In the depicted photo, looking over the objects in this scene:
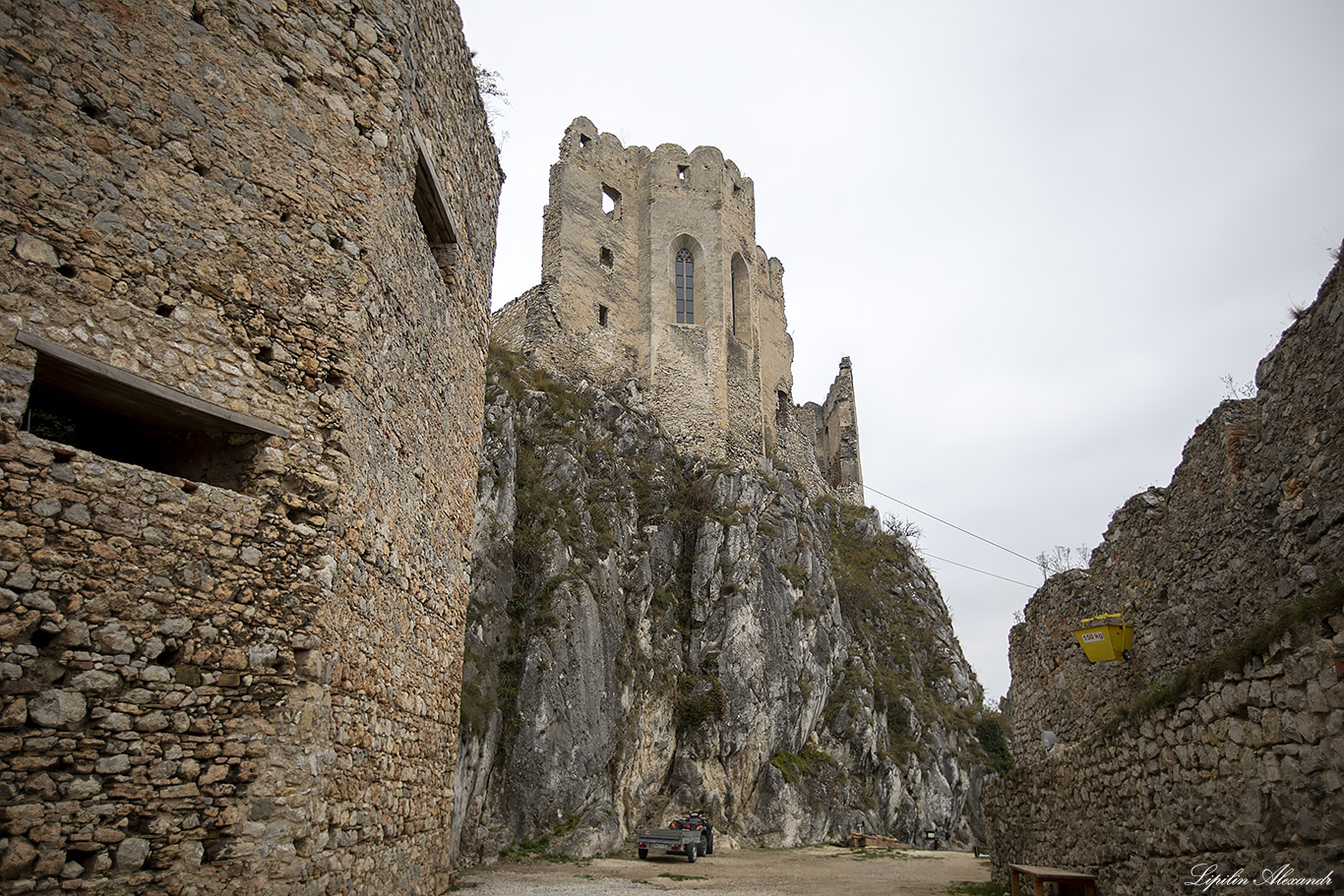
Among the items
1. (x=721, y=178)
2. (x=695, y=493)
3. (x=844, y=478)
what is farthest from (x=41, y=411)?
(x=844, y=478)

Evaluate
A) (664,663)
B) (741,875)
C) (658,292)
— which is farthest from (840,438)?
(741,875)

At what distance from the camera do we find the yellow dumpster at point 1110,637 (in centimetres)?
891

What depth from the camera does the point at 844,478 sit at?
43031mm

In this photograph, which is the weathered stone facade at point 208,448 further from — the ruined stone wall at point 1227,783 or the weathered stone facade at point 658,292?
the weathered stone facade at point 658,292

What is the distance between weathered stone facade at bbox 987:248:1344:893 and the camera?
4.55m

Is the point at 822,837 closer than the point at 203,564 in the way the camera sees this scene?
No

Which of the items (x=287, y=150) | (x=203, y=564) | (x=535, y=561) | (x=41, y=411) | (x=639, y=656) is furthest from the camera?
(x=639, y=656)

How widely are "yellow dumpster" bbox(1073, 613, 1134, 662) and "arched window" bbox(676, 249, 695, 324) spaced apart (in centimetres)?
2463

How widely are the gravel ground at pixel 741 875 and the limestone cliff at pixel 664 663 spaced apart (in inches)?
73.2

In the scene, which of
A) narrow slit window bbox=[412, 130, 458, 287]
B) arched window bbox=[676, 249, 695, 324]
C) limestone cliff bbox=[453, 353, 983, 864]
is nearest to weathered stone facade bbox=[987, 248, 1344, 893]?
narrow slit window bbox=[412, 130, 458, 287]

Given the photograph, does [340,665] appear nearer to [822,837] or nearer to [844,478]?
[822,837]

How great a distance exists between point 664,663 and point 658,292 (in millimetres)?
14997

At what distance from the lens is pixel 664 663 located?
23.6 meters

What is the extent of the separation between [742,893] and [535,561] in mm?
10596
